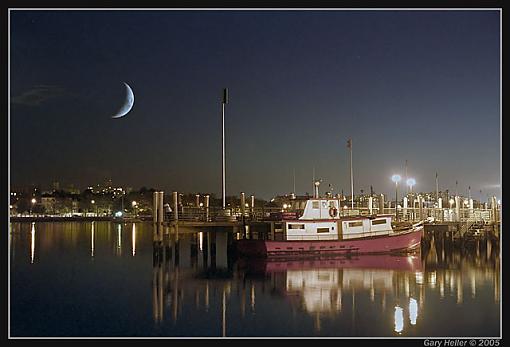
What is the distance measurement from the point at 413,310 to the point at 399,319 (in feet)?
4.19

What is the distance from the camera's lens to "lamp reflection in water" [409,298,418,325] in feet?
58.9

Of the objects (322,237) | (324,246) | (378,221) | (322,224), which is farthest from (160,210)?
(378,221)

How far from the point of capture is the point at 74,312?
21.2 metres

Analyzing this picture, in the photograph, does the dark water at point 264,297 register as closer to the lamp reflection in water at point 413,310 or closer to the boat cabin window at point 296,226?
the lamp reflection in water at point 413,310

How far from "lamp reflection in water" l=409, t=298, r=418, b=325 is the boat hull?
364 inches

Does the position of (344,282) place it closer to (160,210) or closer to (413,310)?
(413,310)

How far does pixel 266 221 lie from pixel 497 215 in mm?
16316

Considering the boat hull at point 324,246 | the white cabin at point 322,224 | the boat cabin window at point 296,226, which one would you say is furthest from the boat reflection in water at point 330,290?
the boat cabin window at point 296,226

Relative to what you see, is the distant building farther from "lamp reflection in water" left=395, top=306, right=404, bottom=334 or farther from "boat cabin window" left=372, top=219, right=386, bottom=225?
"lamp reflection in water" left=395, top=306, right=404, bottom=334

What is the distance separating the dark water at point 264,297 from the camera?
1781 cm

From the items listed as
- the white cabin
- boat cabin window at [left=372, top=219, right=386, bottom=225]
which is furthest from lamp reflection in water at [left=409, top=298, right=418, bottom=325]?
boat cabin window at [left=372, top=219, right=386, bottom=225]

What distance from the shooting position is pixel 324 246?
2980 cm

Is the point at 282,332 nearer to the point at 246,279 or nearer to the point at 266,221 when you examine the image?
the point at 246,279
